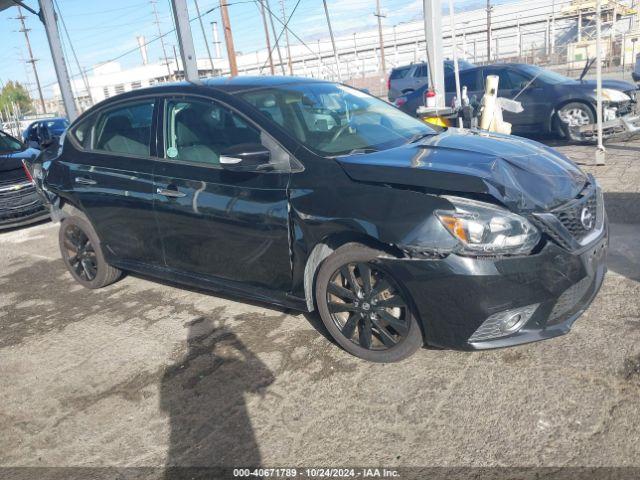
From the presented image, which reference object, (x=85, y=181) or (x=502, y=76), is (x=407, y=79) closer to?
(x=502, y=76)

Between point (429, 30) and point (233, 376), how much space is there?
24.1 feet

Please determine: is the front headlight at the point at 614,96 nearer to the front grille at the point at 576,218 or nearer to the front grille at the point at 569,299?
the front grille at the point at 576,218

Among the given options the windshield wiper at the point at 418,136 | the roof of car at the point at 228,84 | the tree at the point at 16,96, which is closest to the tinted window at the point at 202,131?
the roof of car at the point at 228,84

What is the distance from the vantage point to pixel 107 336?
159 inches

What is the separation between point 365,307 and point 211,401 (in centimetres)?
100

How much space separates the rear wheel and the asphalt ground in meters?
6.23

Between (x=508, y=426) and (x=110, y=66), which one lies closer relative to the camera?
(x=508, y=426)

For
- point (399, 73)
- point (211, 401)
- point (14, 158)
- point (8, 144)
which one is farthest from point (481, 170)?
point (399, 73)

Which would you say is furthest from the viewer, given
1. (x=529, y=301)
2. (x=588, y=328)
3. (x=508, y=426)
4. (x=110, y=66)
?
(x=110, y=66)

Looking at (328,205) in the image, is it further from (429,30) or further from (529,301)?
(429,30)

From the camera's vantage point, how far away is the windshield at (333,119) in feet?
11.6

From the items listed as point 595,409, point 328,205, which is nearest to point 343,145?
point 328,205

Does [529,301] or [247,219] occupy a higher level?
[247,219]

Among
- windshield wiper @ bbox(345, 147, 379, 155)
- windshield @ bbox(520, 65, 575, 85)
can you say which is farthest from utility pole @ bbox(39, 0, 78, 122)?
windshield wiper @ bbox(345, 147, 379, 155)
